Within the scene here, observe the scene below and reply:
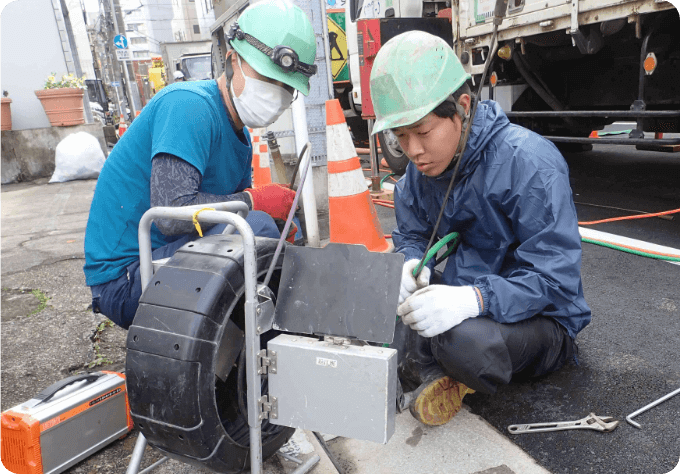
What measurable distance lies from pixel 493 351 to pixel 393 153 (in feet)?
15.1

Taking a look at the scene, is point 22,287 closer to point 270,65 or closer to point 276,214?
point 276,214

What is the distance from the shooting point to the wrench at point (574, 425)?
1.65 meters

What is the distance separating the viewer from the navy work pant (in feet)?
6.00

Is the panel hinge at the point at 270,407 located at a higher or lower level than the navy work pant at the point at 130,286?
A: lower

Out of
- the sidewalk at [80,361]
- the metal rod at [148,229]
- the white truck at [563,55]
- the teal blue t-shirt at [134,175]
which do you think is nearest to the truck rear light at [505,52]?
the white truck at [563,55]

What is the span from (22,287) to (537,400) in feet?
11.0

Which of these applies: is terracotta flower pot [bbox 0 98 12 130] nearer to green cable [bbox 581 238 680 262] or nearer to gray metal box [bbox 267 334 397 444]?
green cable [bbox 581 238 680 262]

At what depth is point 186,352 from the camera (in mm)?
1126

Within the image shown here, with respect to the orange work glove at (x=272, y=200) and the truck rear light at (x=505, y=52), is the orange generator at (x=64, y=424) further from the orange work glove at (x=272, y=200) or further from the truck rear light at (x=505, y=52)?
the truck rear light at (x=505, y=52)

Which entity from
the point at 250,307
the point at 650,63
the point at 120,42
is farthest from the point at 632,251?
the point at 120,42

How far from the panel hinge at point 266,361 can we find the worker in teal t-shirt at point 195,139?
715 mm

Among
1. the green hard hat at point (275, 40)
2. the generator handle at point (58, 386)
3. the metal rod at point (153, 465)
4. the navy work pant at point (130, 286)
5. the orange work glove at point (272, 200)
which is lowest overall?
the metal rod at point (153, 465)

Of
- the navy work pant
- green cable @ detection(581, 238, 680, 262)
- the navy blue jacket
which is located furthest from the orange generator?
green cable @ detection(581, 238, 680, 262)

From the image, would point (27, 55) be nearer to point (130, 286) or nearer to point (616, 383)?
point (130, 286)
